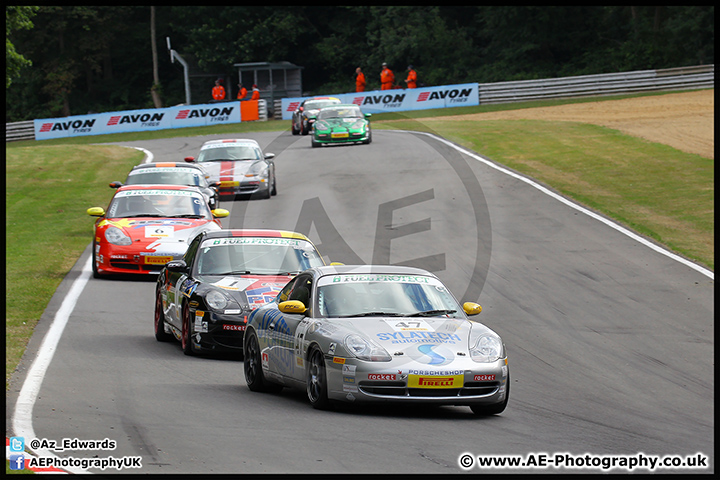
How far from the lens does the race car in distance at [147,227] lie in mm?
16797

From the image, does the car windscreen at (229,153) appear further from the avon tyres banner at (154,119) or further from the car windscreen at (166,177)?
the avon tyres banner at (154,119)

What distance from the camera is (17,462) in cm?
636

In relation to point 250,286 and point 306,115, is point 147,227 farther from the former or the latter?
point 306,115

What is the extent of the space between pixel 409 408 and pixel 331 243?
429 inches

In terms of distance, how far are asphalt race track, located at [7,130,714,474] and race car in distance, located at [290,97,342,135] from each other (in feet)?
53.8

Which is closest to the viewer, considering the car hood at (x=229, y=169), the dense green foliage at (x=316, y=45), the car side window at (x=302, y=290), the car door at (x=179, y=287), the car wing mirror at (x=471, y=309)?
the car wing mirror at (x=471, y=309)

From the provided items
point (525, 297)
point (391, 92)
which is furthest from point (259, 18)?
point (525, 297)

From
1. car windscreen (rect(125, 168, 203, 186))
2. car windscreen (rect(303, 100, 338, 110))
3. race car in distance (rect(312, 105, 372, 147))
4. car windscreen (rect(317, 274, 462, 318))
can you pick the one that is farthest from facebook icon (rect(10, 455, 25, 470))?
car windscreen (rect(303, 100, 338, 110))

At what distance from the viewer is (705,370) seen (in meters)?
11.2

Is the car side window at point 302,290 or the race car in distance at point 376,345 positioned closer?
the race car in distance at point 376,345

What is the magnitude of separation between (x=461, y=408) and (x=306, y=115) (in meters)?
32.4

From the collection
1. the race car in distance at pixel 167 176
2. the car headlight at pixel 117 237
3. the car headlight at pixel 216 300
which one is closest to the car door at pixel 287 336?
the car headlight at pixel 216 300

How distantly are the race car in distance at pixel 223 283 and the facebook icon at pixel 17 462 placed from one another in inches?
190

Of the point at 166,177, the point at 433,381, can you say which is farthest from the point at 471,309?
the point at 166,177
